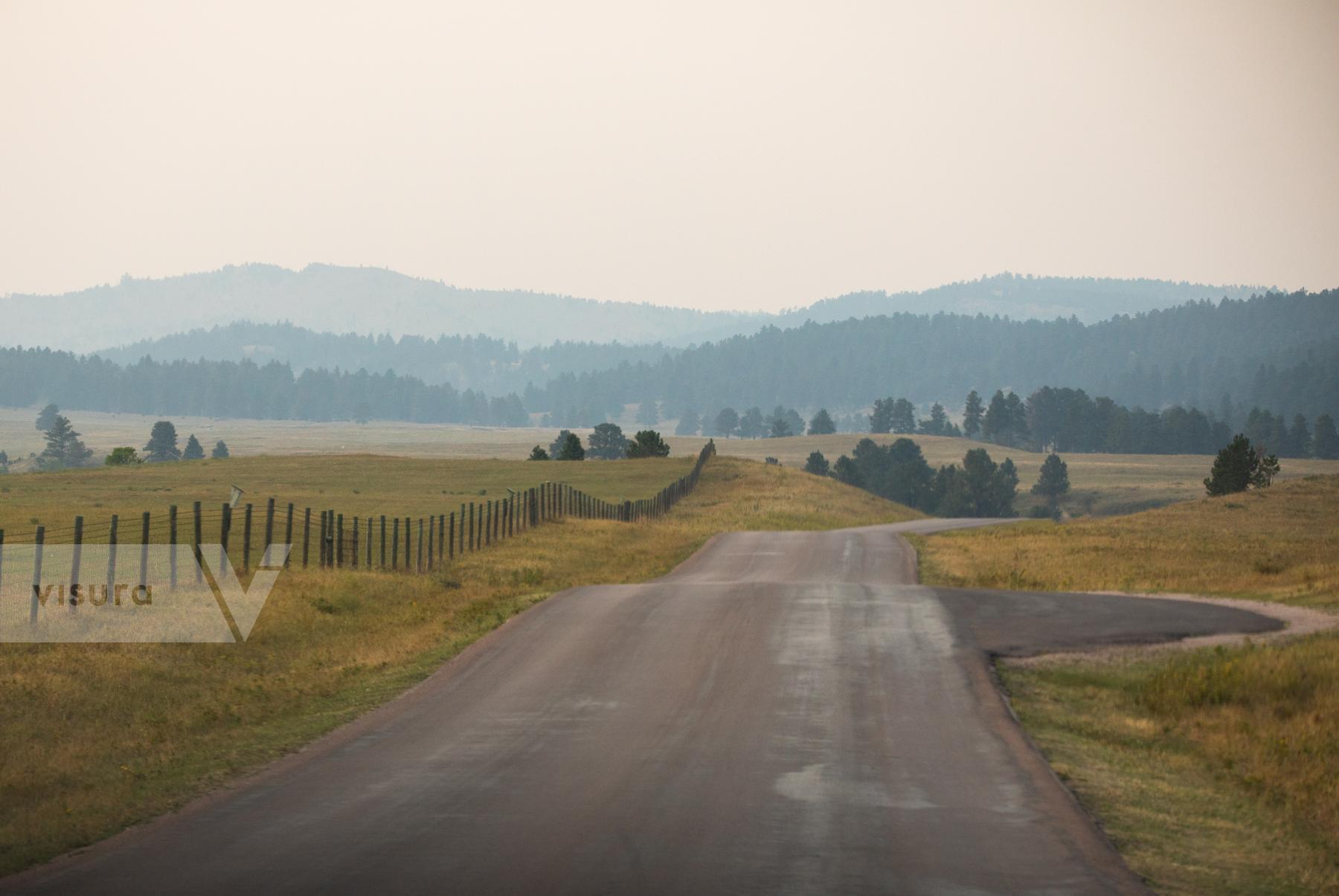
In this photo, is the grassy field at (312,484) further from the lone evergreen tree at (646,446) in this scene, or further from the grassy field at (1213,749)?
the grassy field at (1213,749)

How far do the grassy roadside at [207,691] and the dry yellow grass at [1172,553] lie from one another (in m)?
11.3

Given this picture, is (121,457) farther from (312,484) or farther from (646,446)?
(646,446)

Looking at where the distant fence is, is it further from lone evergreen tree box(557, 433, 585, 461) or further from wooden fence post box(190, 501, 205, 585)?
lone evergreen tree box(557, 433, 585, 461)

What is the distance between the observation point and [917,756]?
13328 millimetres

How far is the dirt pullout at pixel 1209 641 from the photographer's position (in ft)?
65.1

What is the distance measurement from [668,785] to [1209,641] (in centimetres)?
1227

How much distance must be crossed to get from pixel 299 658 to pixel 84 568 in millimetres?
9249

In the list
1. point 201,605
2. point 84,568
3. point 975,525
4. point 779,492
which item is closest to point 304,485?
point 779,492

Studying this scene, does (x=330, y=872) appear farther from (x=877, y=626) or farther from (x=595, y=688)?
(x=877, y=626)

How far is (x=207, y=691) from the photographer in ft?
60.2

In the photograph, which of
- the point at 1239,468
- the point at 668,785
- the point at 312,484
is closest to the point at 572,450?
the point at 312,484

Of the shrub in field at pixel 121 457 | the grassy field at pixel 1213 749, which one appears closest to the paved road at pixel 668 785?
the grassy field at pixel 1213 749

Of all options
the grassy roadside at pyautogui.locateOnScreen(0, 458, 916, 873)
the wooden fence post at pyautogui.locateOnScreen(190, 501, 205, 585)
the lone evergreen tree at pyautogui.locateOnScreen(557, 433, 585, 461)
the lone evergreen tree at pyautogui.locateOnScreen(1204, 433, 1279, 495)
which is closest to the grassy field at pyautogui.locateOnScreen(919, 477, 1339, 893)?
the grassy roadside at pyautogui.locateOnScreen(0, 458, 916, 873)

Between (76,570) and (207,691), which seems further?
(76,570)
